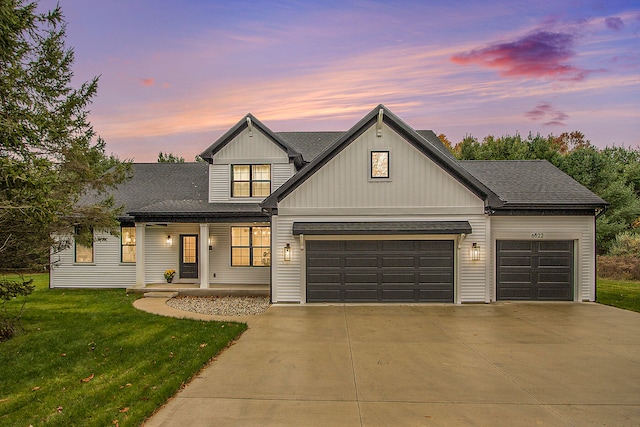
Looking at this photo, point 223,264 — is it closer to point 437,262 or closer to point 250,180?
point 250,180

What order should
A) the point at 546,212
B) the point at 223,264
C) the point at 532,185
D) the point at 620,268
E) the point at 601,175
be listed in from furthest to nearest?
the point at 601,175, the point at 620,268, the point at 223,264, the point at 532,185, the point at 546,212

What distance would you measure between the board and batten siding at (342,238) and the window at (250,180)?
296 centimetres

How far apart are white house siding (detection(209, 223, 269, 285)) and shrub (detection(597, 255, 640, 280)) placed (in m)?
20.8

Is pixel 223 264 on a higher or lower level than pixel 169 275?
higher

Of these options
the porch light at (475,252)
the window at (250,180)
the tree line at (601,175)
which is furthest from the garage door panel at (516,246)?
the tree line at (601,175)

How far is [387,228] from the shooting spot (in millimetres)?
11055

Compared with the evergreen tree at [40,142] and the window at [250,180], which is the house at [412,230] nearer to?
the window at [250,180]

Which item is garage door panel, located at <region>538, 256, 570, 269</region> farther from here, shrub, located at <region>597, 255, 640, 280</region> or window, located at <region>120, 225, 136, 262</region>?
window, located at <region>120, 225, 136, 262</region>

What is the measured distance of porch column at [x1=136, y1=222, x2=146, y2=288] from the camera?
13281 millimetres

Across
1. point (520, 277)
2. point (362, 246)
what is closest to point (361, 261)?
point (362, 246)

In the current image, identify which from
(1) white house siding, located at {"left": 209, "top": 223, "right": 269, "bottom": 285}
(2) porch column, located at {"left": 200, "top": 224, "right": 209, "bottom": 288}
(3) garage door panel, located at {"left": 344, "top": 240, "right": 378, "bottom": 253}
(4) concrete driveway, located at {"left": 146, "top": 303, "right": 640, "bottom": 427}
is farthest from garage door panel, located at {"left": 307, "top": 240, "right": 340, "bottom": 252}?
(2) porch column, located at {"left": 200, "top": 224, "right": 209, "bottom": 288}

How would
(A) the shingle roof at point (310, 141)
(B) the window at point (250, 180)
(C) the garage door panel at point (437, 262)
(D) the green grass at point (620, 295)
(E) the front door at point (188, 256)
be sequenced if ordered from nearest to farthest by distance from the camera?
(C) the garage door panel at point (437, 262)
(D) the green grass at point (620, 295)
(B) the window at point (250, 180)
(E) the front door at point (188, 256)
(A) the shingle roof at point (310, 141)

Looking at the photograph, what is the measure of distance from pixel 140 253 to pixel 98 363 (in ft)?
26.5

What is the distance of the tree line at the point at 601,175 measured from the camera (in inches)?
958
